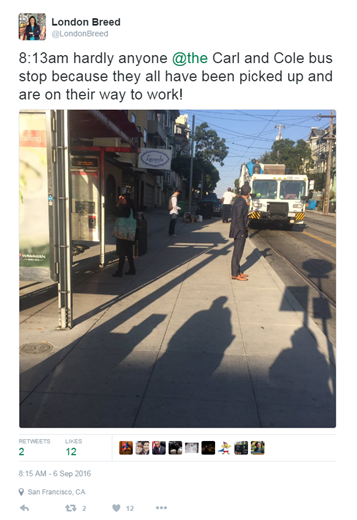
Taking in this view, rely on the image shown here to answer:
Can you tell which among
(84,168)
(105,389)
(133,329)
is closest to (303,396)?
(105,389)

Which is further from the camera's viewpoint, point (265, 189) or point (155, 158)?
point (265, 189)

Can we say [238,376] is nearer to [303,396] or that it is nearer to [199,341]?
[303,396]

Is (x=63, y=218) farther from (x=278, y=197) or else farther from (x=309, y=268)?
(x=278, y=197)

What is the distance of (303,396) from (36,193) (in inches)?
135
